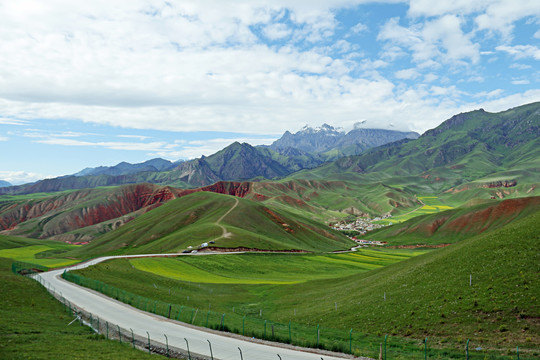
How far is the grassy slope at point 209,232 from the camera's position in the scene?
5290 inches

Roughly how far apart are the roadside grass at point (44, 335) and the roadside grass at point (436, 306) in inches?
405

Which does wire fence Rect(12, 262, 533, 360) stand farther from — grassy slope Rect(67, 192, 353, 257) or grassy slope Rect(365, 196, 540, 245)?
grassy slope Rect(365, 196, 540, 245)

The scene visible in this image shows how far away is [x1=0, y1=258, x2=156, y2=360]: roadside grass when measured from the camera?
2508cm

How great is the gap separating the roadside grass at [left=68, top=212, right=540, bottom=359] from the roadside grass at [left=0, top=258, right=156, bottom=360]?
405 inches

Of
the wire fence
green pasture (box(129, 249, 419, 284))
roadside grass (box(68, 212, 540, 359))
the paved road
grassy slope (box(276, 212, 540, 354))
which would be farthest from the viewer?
green pasture (box(129, 249, 419, 284))

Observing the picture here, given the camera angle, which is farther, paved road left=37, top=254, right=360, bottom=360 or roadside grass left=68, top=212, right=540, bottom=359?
roadside grass left=68, top=212, right=540, bottom=359

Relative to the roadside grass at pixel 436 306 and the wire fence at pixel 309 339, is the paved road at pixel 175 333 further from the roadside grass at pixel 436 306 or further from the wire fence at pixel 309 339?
the roadside grass at pixel 436 306

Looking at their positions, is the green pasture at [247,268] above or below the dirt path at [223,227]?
below

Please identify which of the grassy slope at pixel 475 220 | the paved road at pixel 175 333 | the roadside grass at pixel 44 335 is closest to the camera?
the roadside grass at pixel 44 335

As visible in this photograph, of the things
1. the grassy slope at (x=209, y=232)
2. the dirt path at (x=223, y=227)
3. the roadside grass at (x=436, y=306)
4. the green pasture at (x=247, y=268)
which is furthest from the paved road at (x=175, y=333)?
the dirt path at (x=223, y=227)

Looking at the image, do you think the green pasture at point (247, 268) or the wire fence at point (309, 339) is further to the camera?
the green pasture at point (247, 268)

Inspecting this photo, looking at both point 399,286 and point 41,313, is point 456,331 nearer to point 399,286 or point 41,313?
point 399,286

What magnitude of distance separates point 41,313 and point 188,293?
1116 inches

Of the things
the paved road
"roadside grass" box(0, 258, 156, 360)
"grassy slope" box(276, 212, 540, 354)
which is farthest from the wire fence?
"grassy slope" box(276, 212, 540, 354)
